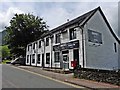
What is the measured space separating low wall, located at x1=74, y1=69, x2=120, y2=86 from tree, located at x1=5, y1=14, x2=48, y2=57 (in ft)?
119

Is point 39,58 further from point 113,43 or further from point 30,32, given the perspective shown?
point 30,32

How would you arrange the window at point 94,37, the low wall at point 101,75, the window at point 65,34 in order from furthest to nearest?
the window at point 65,34 → the window at point 94,37 → the low wall at point 101,75

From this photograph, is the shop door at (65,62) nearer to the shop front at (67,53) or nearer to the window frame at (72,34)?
the shop front at (67,53)

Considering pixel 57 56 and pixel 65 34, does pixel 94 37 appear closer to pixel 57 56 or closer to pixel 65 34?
pixel 65 34

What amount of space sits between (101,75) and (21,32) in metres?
40.6

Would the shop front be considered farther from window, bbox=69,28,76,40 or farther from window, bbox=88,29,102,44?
Result: window, bbox=88,29,102,44

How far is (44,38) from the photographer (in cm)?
3581

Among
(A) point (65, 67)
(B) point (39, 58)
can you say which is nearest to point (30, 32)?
(B) point (39, 58)

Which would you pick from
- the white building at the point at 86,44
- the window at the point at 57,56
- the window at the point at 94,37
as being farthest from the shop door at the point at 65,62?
the window at the point at 94,37

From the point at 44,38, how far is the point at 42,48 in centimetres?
190

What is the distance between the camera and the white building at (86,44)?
25172 mm

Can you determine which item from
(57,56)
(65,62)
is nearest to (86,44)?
(65,62)

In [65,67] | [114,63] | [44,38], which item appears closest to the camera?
[65,67]

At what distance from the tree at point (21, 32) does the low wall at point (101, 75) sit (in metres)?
36.3
